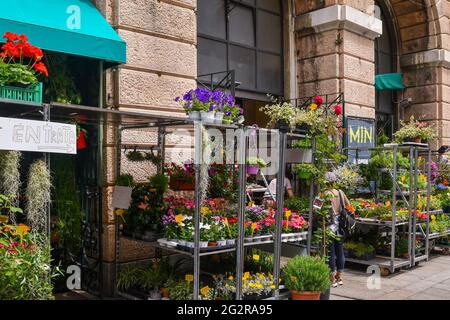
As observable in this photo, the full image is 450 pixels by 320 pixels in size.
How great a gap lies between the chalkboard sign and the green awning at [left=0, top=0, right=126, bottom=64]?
229 inches

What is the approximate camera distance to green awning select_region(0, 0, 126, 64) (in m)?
5.37

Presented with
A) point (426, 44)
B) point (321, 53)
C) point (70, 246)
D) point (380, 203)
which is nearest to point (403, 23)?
point (426, 44)

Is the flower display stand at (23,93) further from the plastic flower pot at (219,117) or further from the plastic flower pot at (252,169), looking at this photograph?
the plastic flower pot at (252,169)

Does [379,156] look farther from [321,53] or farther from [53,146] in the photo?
[53,146]

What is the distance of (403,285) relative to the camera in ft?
24.8

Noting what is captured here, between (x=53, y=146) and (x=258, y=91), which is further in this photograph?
(x=258, y=91)

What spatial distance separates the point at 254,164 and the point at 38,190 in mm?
2982

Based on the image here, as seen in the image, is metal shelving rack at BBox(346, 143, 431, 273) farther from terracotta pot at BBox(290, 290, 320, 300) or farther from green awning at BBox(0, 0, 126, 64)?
green awning at BBox(0, 0, 126, 64)

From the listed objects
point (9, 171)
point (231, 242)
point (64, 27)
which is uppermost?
point (64, 27)

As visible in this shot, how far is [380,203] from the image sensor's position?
914 cm

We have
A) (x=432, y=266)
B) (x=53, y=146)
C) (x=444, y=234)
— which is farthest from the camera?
(x=444, y=234)

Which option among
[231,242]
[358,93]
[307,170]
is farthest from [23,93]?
[358,93]

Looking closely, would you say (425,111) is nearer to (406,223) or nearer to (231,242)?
(406,223)

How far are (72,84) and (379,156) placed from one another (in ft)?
18.8
